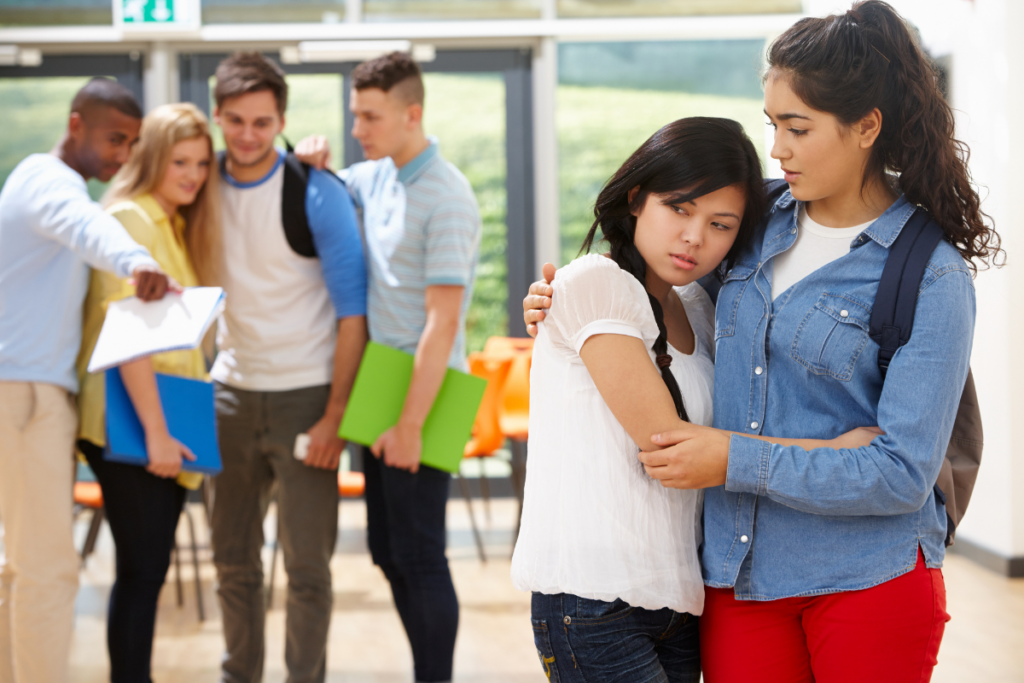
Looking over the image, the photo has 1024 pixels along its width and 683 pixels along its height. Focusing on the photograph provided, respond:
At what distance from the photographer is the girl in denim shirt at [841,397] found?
1.14 m

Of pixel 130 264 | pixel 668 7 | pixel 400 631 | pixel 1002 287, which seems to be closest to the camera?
pixel 130 264

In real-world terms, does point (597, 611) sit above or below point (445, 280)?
below

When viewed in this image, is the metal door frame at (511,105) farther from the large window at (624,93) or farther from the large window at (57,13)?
the large window at (57,13)

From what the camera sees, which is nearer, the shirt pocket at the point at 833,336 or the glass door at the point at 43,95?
the shirt pocket at the point at 833,336

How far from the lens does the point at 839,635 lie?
1.19 m

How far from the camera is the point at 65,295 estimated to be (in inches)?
85.4

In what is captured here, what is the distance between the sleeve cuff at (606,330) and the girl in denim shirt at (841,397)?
6.1 inches

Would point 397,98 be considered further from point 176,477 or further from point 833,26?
point 833,26

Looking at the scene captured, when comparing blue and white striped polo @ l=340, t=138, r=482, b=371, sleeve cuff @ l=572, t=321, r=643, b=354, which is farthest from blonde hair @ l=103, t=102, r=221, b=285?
sleeve cuff @ l=572, t=321, r=643, b=354

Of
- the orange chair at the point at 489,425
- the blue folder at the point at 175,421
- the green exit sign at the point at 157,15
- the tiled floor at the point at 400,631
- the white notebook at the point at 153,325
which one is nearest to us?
the white notebook at the point at 153,325

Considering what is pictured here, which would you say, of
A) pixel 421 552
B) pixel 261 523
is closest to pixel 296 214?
pixel 261 523

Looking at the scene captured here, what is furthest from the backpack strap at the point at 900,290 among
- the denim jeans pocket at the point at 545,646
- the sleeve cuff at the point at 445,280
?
the sleeve cuff at the point at 445,280

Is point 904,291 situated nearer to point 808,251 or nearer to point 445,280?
point 808,251

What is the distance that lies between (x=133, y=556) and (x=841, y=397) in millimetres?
1715
